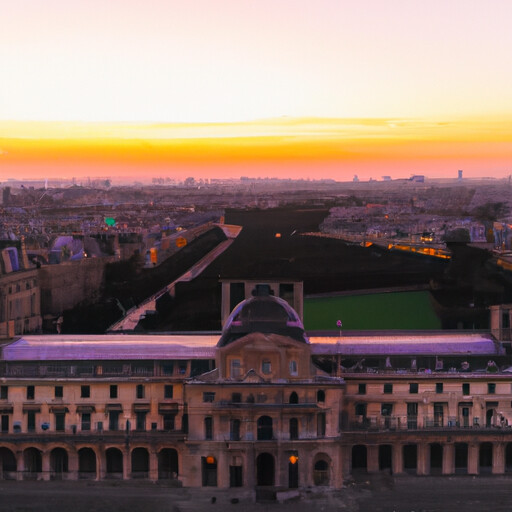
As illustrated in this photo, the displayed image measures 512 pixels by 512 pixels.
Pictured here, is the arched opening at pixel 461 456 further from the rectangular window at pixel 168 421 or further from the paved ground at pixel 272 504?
the rectangular window at pixel 168 421

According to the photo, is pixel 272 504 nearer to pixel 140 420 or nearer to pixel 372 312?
pixel 140 420

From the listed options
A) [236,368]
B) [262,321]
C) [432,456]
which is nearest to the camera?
[236,368]

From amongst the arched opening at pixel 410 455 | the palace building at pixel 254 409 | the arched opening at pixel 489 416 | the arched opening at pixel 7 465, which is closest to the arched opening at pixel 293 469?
the palace building at pixel 254 409

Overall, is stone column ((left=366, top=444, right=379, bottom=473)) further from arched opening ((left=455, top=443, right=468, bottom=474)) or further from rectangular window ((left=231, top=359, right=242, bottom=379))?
rectangular window ((left=231, top=359, right=242, bottom=379))

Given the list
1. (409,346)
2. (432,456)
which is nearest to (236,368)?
(409,346)

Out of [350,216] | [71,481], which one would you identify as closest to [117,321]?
[71,481]
